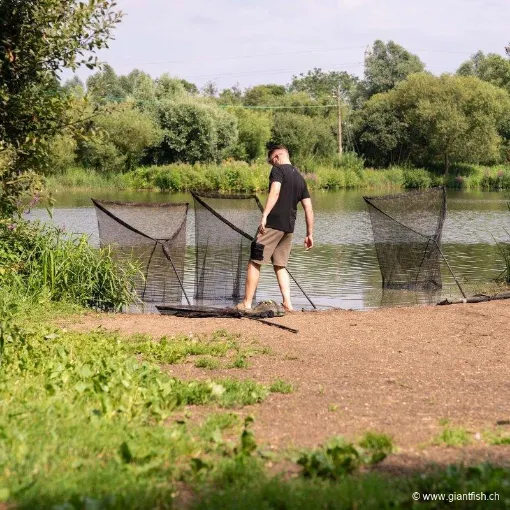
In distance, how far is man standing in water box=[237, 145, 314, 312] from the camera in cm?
1156

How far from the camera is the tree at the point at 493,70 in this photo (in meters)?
86.8

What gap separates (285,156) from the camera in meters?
11.9

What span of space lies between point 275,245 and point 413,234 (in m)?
2.62

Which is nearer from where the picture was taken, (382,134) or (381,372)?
(381,372)

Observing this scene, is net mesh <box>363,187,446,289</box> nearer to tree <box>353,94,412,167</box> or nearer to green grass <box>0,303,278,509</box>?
green grass <box>0,303,278,509</box>

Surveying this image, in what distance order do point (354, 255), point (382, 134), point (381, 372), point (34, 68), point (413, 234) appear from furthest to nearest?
point (382, 134) < point (354, 255) < point (413, 234) < point (34, 68) < point (381, 372)

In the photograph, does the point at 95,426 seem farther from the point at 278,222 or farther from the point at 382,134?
the point at 382,134

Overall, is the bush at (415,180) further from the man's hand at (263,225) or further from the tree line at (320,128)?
the man's hand at (263,225)

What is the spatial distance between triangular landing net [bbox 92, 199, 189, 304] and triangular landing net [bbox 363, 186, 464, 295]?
288 centimetres

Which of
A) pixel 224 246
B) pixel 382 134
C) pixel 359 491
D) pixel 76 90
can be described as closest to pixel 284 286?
pixel 224 246

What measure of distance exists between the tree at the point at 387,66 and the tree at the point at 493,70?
6.63 meters

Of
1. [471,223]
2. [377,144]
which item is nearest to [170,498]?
[471,223]

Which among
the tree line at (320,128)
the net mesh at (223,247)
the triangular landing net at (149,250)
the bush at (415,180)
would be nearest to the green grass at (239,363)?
the triangular landing net at (149,250)

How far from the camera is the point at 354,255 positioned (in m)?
21.1
